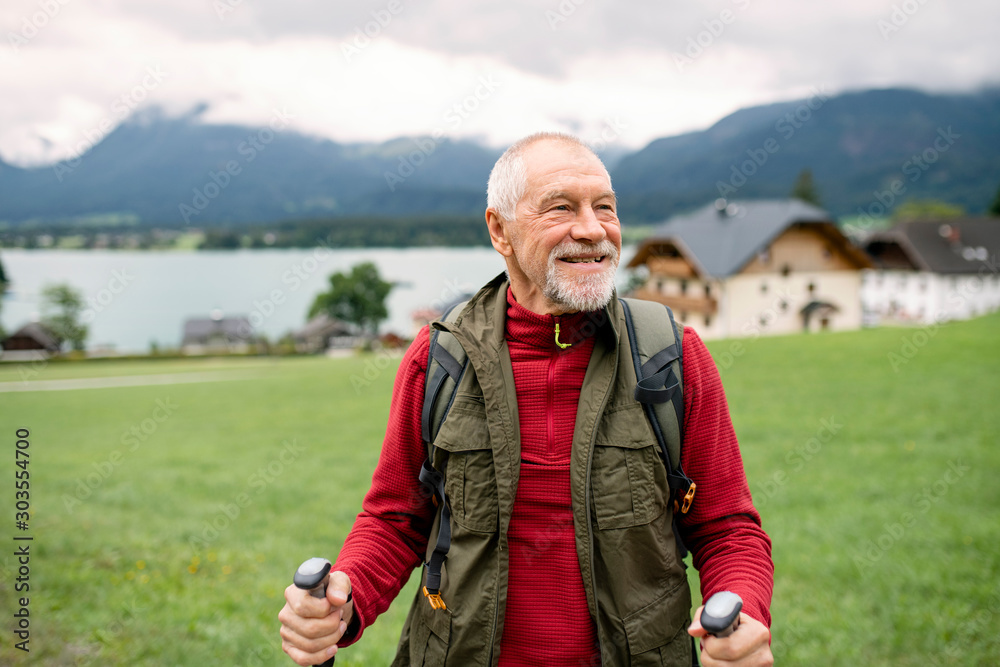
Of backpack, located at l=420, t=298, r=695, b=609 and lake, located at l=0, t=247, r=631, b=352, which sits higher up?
backpack, located at l=420, t=298, r=695, b=609

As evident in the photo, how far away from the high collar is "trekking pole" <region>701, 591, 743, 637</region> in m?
0.86

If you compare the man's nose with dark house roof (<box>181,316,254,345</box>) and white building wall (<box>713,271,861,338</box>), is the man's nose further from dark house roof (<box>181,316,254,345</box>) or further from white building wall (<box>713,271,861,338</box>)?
dark house roof (<box>181,316,254,345</box>)

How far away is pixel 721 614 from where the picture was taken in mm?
1580

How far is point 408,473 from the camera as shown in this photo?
7.15ft

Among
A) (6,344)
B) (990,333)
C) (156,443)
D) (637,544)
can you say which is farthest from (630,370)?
(6,344)

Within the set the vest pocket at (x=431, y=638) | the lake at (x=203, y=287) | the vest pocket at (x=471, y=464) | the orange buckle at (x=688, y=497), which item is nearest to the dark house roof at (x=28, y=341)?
the lake at (x=203, y=287)

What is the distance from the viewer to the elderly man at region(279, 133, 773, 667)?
6.24 ft

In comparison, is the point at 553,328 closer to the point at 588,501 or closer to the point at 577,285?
the point at 577,285

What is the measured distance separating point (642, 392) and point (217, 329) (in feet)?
305

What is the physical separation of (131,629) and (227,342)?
8668 centimetres

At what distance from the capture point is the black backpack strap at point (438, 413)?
2.03 m

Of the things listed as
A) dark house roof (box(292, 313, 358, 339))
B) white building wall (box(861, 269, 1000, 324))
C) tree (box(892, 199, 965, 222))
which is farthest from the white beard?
tree (box(892, 199, 965, 222))

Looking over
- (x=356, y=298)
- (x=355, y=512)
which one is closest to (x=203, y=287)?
(x=356, y=298)

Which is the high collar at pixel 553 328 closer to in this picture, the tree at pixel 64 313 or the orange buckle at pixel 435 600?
the orange buckle at pixel 435 600
